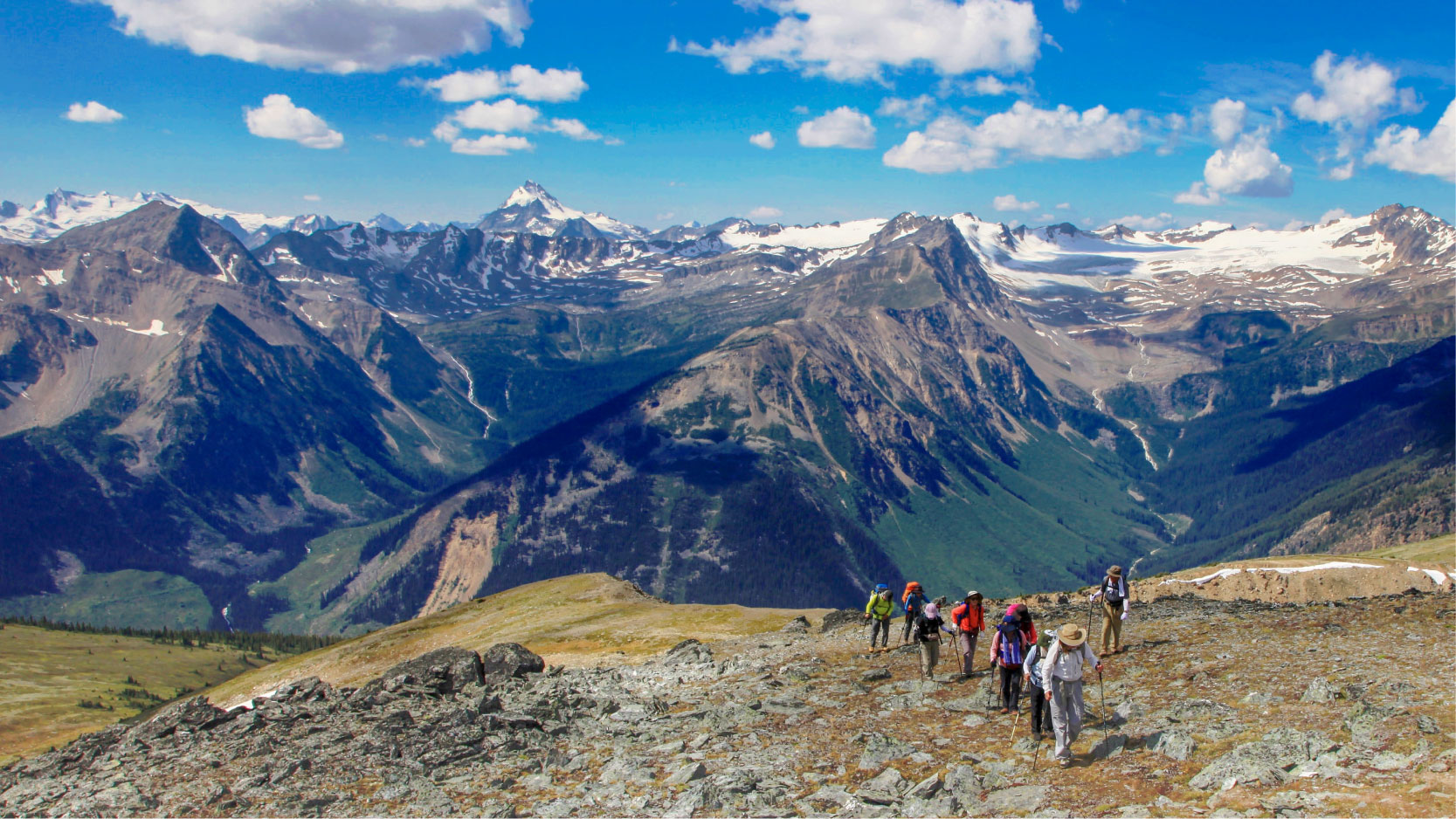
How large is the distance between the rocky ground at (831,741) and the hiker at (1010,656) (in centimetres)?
87

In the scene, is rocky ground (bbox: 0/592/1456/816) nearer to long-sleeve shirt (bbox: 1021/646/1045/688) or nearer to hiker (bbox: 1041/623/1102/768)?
hiker (bbox: 1041/623/1102/768)

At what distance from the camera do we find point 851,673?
43438 millimetres

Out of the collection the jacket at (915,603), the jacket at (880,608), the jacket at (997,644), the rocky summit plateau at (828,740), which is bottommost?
the rocky summit plateau at (828,740)

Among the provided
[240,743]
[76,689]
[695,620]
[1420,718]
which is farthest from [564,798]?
[76,689]

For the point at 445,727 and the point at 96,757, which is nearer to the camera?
the point at 445,727

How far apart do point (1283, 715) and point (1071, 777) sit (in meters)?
8.94

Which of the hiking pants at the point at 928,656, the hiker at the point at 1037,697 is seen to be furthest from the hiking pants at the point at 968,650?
the hiker at the point at 1037,697

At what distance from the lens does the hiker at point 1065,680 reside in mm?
26734

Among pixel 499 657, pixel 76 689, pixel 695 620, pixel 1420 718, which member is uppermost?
pixel 1420 718

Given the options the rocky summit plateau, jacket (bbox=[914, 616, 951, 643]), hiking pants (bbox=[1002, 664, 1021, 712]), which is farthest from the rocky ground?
jacket (bbox=[914, 616, 951, 643])

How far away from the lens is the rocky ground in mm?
24312

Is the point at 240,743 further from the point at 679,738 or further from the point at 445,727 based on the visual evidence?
the point at 679,738

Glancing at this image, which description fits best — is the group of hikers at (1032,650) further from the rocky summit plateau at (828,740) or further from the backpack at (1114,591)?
the rocky summit plateau at (828,740)

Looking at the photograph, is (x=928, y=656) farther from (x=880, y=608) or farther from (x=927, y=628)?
A: (x=880, y=608)
